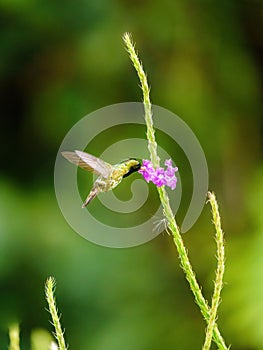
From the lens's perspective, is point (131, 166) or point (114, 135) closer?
point (131, 166)

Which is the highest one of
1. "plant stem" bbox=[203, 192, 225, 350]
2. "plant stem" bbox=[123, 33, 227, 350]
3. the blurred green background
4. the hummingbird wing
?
the blurred green background

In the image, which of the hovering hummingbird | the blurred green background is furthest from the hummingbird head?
the blurred green background

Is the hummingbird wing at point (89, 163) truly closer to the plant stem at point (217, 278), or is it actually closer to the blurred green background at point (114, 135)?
the plant stem at point (217, 278)

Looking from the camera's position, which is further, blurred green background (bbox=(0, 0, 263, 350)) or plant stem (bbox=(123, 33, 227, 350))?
blurred green background (bbox=(0, 0, 263, 350))

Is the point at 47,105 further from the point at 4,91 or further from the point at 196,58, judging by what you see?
the point at 196,58

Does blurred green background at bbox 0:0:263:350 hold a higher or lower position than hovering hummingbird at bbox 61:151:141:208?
higher

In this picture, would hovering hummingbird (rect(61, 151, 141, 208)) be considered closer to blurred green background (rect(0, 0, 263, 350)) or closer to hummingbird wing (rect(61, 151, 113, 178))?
hummingbird wing (rect(61, 151, 113, 178))

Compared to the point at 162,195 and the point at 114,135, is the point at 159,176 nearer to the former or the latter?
the point at 162,195

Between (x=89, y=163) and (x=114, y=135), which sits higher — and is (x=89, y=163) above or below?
below

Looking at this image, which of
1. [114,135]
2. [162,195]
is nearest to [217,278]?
[162,195]

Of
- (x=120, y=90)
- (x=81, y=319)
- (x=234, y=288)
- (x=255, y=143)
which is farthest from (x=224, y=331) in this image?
(x=120, y=90)
